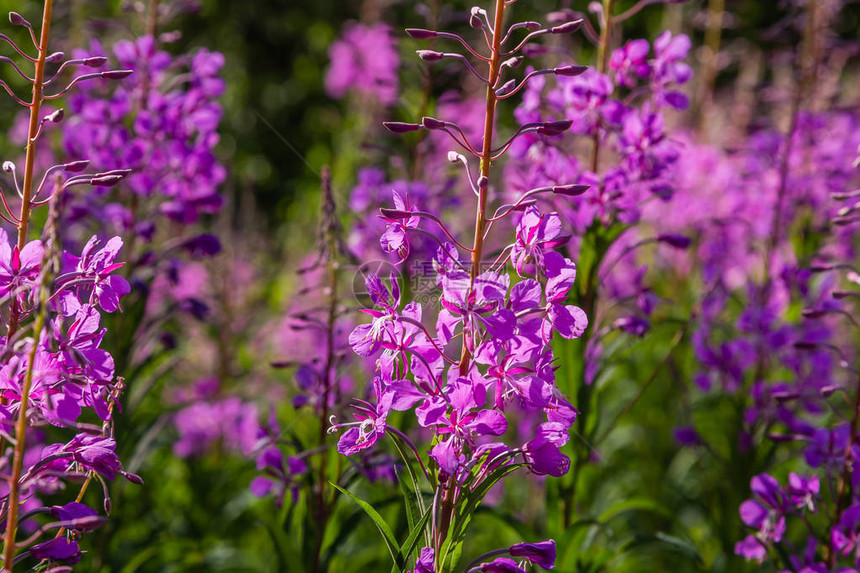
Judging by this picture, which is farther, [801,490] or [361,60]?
[361,60]

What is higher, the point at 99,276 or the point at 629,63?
the point at 629,63

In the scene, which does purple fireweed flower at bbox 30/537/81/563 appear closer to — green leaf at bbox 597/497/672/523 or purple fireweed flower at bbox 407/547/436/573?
purple fireweed flower at bbox 407/547/436/573

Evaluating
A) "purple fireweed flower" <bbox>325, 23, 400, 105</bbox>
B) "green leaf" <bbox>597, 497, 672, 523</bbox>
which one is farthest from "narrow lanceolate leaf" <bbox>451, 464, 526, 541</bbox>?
"purple fireweed flower" <bbox>325, 23, 400, 105</bbox>

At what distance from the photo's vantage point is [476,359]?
173 centimetres

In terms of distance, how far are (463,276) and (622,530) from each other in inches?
128

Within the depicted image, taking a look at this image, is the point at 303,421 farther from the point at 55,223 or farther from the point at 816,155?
the point at 816,155

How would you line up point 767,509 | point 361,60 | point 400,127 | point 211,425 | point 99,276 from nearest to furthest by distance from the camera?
point 99,276 → point 400,127 → point 767,509 → point 211,425 → point 361,60

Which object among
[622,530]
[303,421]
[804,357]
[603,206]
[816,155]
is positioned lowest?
[622,530]

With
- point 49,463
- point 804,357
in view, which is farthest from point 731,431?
point 49,463

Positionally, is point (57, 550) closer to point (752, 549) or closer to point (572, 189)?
point (572, 189)

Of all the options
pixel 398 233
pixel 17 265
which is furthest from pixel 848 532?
pixel 17 265

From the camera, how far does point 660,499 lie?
4324 mm

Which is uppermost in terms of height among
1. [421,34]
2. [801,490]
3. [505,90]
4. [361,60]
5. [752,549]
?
[361,60]

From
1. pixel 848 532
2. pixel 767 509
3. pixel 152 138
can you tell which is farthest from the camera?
pixel 152 138
